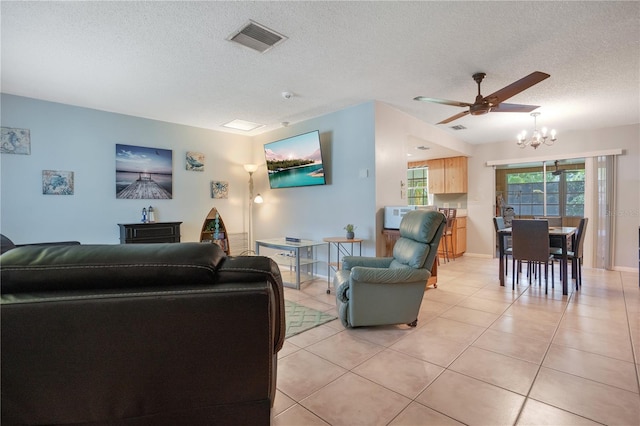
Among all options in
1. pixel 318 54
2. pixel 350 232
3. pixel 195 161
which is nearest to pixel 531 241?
pixel 350 232

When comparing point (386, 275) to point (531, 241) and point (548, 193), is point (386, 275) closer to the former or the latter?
point (531, 241)

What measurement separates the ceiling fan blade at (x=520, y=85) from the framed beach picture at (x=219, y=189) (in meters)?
4.30

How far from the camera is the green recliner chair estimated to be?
2.54 metres

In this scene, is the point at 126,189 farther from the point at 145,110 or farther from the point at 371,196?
the point at 371,196

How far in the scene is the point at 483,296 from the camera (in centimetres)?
364

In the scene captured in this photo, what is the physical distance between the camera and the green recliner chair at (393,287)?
254 cm

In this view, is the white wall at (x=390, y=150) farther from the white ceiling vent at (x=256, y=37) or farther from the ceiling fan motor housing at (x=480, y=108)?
the white ceiling vent at (x=256, y=37)

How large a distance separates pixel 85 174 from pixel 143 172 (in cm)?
70

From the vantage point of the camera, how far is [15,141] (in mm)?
3688

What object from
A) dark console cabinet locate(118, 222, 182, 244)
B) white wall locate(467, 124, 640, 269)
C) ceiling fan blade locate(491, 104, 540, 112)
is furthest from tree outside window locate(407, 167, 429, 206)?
dark console cabinet locate(118, 222, 182, 244)

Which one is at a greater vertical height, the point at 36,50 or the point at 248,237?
the point at 36,50

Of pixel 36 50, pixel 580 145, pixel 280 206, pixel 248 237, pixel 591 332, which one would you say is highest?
pixel 36 50

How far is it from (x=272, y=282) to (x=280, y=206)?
4.37m

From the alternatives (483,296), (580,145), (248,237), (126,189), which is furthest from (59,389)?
(580,145)
